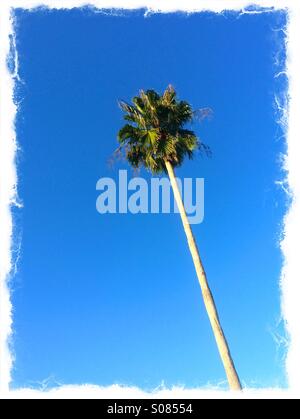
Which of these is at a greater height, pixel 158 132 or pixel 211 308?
pixel 158 132

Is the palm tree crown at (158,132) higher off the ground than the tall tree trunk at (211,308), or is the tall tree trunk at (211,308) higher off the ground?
the palm tree crown at (158,132)

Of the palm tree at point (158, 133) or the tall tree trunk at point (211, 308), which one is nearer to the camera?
the tall tree trunk at point (211, 308)

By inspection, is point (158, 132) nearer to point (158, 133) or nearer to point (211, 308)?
point (158, 133)

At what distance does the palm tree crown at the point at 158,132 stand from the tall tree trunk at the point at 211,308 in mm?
1910

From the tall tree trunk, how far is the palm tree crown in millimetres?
1910

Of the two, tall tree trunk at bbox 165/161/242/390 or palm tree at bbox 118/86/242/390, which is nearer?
tall tree trunk at bbox 165/161/242/390

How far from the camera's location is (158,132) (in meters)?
21.3

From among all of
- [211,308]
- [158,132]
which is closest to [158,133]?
[158,132]

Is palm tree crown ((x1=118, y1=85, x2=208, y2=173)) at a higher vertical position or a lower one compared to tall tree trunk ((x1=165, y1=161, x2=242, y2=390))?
higher

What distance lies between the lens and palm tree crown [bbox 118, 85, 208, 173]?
21.2 metres

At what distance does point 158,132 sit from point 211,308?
8.00m

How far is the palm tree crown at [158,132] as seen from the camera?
69.7 feet
